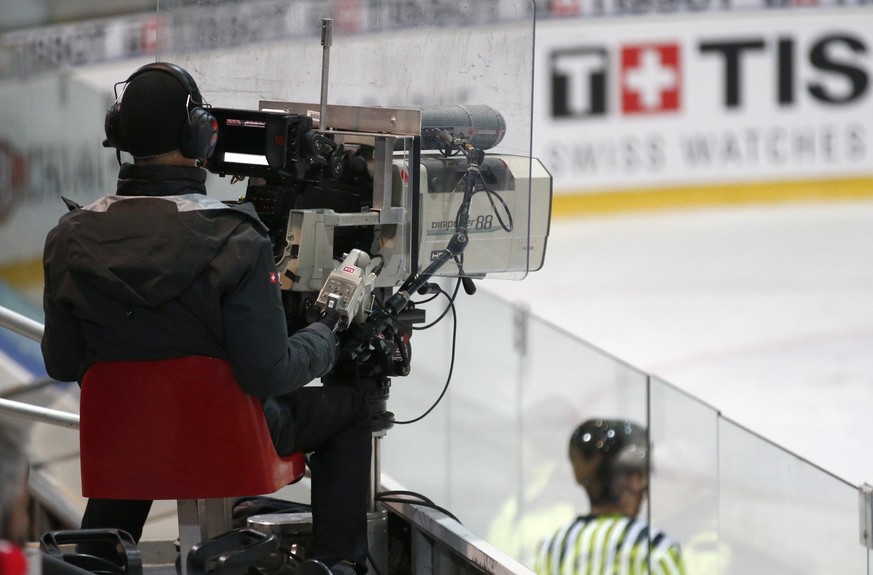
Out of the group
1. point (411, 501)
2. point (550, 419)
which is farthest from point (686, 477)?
point (411, 501)

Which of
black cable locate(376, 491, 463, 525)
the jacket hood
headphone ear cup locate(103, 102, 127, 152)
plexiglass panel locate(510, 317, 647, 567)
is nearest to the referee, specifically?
plexiglass panel locate(510, 317, 647, 567)

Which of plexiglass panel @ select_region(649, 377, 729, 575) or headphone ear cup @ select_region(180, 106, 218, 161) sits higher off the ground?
headphone ear cup @ select_region(180, 106, 218, 161)

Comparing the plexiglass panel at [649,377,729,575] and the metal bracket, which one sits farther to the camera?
the plexiglass panel at [649,377,729,575]

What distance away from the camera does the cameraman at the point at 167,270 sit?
1961mm

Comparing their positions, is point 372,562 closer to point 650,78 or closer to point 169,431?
point 169,431

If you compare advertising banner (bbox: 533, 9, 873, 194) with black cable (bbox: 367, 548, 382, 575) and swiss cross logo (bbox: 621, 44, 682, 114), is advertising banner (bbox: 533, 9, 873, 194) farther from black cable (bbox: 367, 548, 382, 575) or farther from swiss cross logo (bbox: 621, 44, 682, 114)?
black cable (bbox: 367, 548, 382, 575)

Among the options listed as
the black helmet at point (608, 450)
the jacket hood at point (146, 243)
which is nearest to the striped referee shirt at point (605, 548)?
the black helmet at point (608, 450)

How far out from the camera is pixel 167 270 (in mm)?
1945

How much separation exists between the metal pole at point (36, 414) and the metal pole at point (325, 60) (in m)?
0.91

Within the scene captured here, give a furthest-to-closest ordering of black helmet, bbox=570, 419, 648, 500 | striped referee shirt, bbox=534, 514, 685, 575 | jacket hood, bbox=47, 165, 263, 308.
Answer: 1. black helmet, bbox=570, 419, 648, 500
2. striped referee shirt, bbox=534, 514, 685, 575
3. jacket hood, bbox=47, 165, 263, 308

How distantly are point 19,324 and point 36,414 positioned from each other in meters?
0.30

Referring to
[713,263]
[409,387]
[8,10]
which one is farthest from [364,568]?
[713,263]

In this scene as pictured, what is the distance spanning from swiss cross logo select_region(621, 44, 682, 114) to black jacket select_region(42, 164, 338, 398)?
5.37 meters

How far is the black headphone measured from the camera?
6.64 ft
